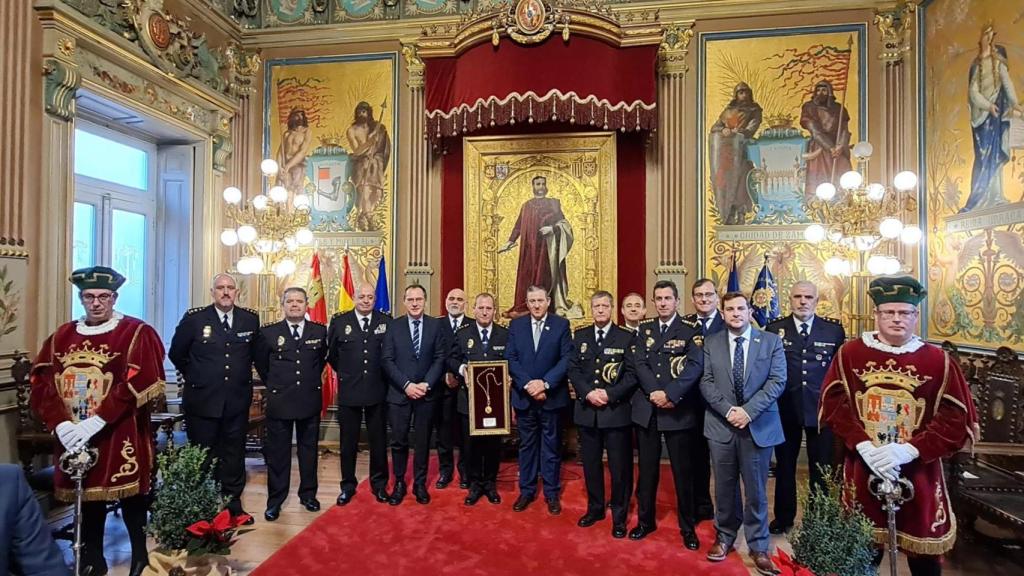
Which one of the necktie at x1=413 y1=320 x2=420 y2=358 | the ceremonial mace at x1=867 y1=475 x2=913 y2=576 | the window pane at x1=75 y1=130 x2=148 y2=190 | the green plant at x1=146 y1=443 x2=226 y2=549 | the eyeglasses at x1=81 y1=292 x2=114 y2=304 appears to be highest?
the window pane at x1=75 y1=130 x2=148 y2=190

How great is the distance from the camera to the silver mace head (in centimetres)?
281

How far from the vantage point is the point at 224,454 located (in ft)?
13.9

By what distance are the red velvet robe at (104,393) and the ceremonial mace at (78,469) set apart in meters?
0.13

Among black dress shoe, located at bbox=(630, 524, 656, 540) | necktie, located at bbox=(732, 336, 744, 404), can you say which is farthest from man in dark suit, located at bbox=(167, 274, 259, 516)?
necktie, located at bbox=(732, 336, 744, 404)

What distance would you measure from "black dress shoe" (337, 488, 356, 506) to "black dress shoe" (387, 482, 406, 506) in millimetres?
64

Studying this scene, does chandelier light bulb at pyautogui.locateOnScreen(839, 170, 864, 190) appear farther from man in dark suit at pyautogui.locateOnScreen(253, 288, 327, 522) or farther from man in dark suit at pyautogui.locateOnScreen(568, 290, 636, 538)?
man in dark suit at pyautogui.locateOnScreen(253, 288, 327, 522)

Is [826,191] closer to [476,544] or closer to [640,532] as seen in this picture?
[640,532]

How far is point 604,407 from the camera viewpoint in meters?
3.99

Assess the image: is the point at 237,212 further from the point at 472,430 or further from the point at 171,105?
the point at 472,430

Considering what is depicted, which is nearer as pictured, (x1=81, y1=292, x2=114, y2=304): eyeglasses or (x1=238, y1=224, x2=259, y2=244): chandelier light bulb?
(x1=81, y1=292, x2=114, y2=304): eyeglasses

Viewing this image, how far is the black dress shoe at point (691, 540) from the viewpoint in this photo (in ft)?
12.1

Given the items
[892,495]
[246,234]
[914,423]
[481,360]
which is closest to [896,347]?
[914,423]

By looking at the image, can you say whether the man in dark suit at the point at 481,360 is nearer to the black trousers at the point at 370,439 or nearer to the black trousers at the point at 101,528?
the black trousers at the point at 370,439

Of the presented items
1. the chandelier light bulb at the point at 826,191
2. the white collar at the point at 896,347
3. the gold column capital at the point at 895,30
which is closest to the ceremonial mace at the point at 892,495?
the white collar at the point at 896,347
